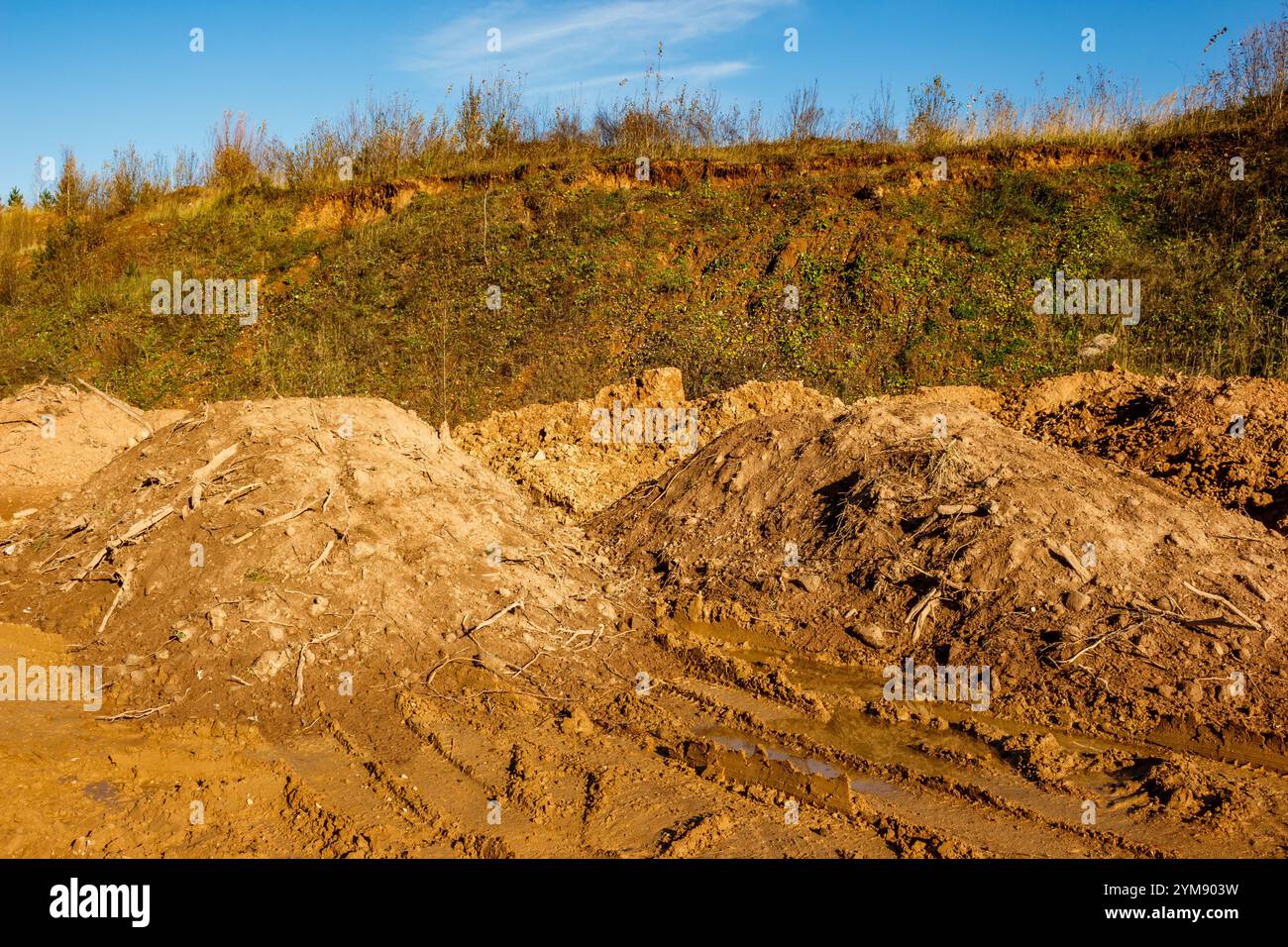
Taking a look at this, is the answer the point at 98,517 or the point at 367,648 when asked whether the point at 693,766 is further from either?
the point at 98,517

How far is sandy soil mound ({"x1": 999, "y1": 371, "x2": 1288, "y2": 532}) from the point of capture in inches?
283

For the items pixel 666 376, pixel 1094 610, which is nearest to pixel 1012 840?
pixel 1094 610

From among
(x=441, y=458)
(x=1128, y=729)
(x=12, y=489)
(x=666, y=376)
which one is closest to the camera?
(x=1128, y=729)

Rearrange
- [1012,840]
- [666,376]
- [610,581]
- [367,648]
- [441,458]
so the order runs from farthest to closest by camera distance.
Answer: [666,376] < [441,458] < [610,581] < [367,648] < [1012,840]

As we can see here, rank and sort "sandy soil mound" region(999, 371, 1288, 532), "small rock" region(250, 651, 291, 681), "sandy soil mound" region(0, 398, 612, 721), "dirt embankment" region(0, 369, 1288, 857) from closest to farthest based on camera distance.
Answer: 1. "dirt embankment" region(0, 369, 1288, 857)
2. "small rock" region(250, 651, 291, 681)
3. "sandy soil mound" region(0, 398, 612, 721)
4. "sandy soil mound" region(999, 371, 1288, 532)

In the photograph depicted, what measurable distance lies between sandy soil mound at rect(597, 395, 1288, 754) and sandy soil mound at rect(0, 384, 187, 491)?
220 inches

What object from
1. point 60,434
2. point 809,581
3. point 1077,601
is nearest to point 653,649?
point 809,581

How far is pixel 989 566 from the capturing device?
6211 millimetres

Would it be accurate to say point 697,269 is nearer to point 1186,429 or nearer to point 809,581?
point 1186,429

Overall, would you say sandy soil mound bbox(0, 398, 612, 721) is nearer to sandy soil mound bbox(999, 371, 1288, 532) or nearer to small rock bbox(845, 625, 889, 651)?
small rock bbox(845, 625, 889, 651)

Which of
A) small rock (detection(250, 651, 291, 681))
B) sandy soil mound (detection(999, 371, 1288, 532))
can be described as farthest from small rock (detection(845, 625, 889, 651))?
small rock (detection(250, 651, 291, 681))

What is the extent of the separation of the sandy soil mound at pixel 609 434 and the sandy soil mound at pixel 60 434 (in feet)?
11.3

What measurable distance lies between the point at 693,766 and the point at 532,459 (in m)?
5.50

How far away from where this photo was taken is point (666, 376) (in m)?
11.1
